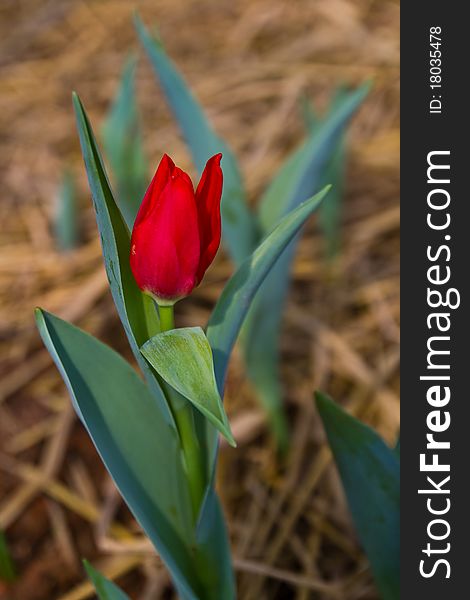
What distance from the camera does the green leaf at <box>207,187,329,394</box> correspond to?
2.08 feet

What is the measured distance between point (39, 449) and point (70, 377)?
0.58m

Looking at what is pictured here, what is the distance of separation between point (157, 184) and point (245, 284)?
10 centimetres

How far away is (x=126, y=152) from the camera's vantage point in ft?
3.93

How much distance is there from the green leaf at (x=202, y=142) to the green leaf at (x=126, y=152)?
19 centimetres

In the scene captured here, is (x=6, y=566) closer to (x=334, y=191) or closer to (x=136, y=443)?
(x=136, y=443)

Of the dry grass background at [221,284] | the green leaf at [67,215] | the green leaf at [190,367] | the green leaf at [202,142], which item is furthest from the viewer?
the green leaf at [67,215]

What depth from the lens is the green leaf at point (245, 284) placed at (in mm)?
634

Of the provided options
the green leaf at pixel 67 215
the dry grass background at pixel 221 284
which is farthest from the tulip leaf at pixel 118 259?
the green leaf at pixel 67 215

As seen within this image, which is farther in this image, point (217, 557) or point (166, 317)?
point (217, 557)

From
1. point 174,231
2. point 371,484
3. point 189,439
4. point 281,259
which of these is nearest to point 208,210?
point 174,231

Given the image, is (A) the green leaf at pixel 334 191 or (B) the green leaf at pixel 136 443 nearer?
(B) the green leaf at pixel 136 443

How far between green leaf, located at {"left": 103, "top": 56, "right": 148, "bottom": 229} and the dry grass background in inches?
9.0

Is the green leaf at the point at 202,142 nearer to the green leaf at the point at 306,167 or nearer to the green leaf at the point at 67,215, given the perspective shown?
the green leaf at the point at 306,167

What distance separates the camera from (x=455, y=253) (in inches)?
32.7
